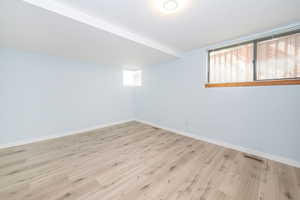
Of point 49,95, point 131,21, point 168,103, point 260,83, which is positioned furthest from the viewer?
point 168,103

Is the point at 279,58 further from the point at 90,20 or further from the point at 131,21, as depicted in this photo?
the point at 90,20

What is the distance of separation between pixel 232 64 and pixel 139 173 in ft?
8.80

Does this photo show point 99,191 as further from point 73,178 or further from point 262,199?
point 262,199

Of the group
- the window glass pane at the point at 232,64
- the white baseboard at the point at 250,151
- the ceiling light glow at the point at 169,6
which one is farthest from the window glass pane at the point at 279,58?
the ceiling light glow at the point at 169,6

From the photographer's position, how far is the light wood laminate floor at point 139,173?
125 centimetres

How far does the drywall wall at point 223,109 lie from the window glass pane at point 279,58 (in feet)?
0.83

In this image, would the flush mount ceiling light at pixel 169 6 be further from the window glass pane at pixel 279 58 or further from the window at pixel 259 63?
the window glass pane at pixel 279 58

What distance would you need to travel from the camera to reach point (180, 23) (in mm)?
1644

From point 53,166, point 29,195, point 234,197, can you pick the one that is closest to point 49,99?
point 53,166

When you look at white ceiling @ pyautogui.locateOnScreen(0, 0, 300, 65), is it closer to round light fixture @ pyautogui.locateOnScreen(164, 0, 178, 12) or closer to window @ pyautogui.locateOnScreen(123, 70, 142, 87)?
round light fixture @ pyautogui.locateOnScreen(164, 0, 178, 12)

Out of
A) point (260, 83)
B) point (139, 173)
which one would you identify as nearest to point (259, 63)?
point (260, 83)

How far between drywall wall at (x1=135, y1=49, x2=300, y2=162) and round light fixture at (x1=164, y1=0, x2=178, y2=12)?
1.56 m

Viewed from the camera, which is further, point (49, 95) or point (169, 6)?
point (49, 95)

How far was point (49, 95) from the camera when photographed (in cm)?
269
